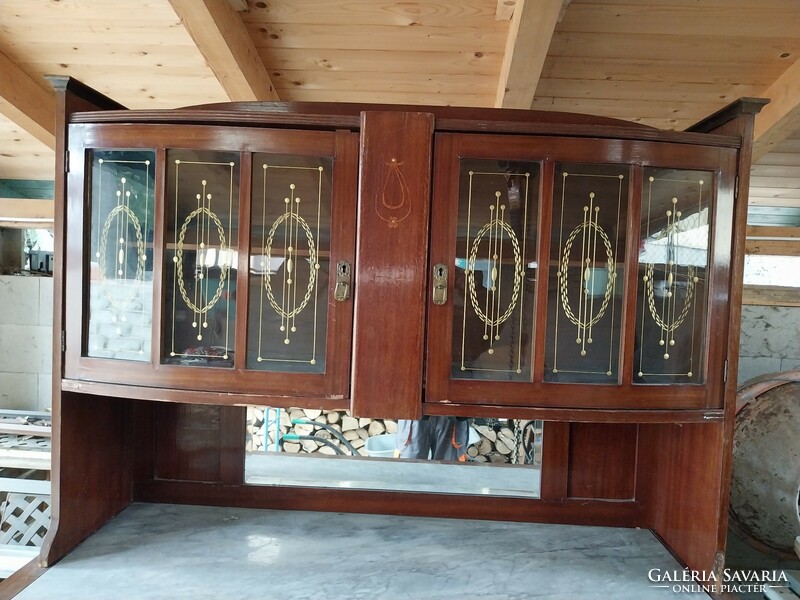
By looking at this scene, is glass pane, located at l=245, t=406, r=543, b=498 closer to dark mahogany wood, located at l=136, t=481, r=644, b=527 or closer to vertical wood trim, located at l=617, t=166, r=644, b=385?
dark mahogany wood, located at l=136, t=481, r=644, b=527

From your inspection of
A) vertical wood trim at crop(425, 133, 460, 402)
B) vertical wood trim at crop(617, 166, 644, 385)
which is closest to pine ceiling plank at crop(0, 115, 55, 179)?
vertical wood trim at crop(425, 133, 460, 402)

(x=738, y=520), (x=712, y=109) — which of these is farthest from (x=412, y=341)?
(x=712, y=109)

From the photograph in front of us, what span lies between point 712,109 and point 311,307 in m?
1.78

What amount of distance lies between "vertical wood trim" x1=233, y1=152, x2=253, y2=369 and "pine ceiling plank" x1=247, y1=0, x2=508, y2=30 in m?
0.75

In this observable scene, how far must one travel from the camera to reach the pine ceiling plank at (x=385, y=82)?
1717 mm

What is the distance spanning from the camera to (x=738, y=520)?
141cm

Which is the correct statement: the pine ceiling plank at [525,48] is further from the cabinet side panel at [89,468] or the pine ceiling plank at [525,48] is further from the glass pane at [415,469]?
the cabinet side panel at [89,468]

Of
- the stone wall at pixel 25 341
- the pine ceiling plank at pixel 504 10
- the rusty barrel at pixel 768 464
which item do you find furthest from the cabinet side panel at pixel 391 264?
the stone wall at pixel 25 341

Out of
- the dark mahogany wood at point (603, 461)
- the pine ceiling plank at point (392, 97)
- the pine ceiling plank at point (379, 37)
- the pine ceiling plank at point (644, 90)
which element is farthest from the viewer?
the pine ceiling plank at point (392, 97)

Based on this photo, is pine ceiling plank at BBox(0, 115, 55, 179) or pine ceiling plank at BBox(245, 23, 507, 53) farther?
pine ceiling plank at BBox(0, 115, 55, 179)

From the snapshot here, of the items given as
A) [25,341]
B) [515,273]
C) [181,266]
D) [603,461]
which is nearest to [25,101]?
[181,266]

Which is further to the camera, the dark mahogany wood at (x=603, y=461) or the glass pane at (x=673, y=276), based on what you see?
the dark mahogany wood at (x=603, y=461)

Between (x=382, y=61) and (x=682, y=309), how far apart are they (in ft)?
4.22

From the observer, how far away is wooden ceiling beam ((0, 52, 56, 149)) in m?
1.76
